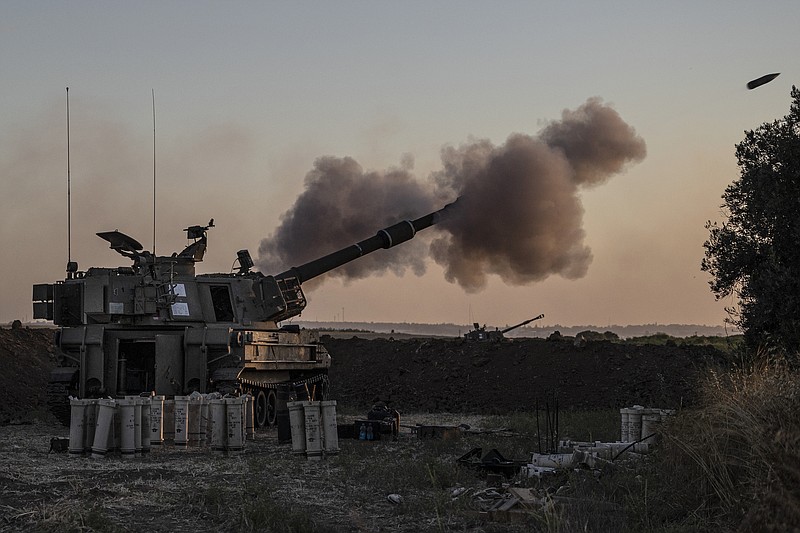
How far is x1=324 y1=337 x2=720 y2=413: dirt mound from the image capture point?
101 ft

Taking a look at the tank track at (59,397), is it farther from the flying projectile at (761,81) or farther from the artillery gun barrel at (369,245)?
the flying projectile at (761,81)

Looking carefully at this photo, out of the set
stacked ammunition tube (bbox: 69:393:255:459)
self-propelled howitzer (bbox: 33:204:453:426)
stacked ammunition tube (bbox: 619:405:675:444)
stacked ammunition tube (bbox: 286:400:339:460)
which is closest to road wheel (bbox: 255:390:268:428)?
self-propelled howitzer (bbox: 33:204:453:426)

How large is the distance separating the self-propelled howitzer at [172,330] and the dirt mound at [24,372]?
450 cm

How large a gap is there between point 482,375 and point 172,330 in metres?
13.9

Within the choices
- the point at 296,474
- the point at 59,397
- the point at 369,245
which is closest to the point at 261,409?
the point at 59,397

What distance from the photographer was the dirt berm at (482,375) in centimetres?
3069

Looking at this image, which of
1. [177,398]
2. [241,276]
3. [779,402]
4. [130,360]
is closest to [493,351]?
[241,276]

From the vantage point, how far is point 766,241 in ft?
62.7

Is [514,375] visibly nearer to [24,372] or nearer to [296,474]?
[24,372]

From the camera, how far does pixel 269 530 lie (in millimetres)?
10484

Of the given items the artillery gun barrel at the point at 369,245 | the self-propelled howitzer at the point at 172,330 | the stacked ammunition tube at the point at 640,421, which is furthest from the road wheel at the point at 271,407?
the stacked ammunition tube at the point at 640,421

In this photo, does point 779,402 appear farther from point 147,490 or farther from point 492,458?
point 147,490

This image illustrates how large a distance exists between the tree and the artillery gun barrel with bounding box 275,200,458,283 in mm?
9666

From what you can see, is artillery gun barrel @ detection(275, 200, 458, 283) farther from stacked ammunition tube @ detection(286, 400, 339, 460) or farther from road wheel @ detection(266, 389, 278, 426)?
stacked ammunition tube @ detection(286, 400, 339, 460)
